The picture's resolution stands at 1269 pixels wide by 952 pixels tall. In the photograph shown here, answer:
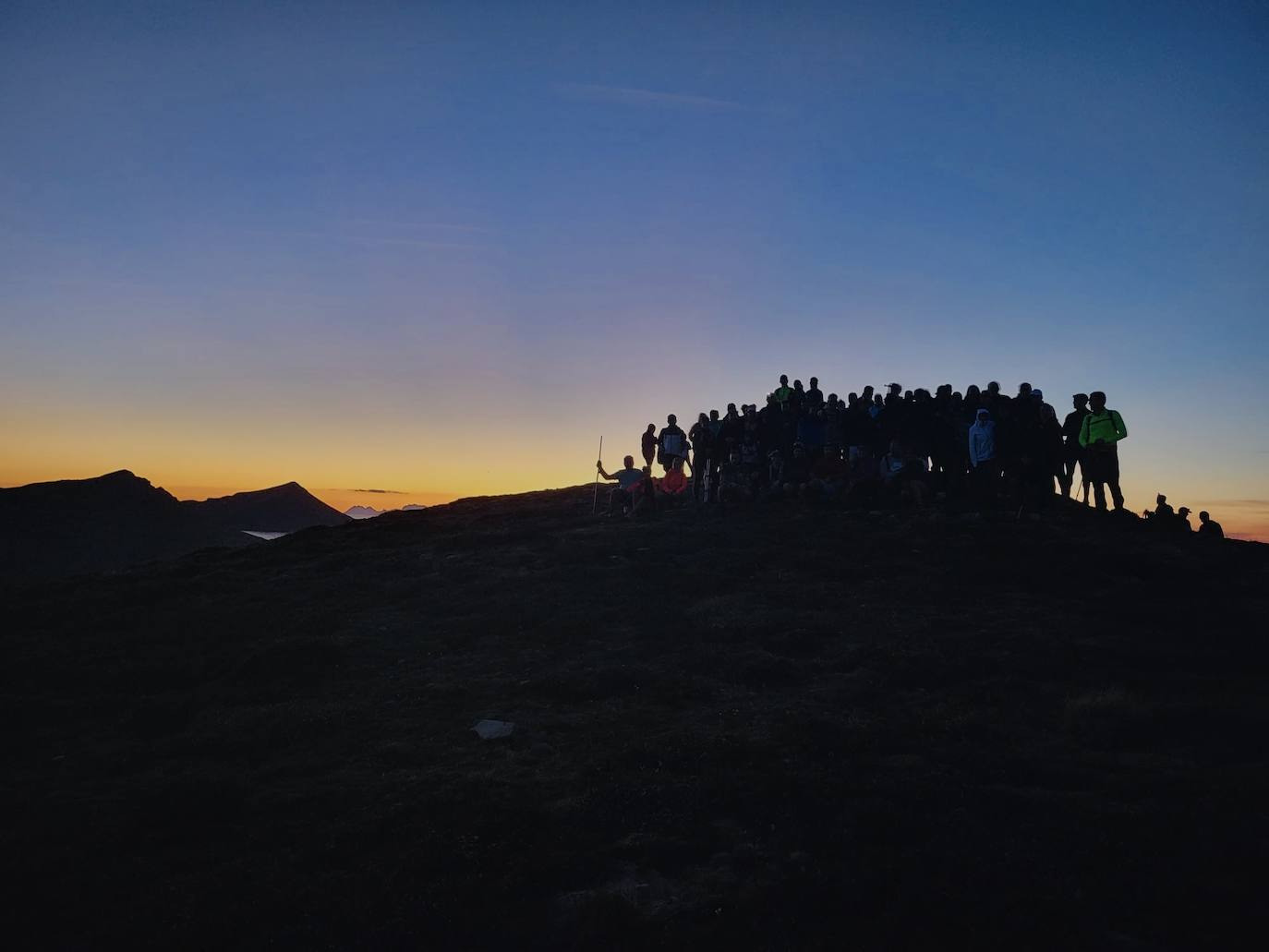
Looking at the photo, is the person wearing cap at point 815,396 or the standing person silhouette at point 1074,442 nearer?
the standing person silhouette at point 1074,442

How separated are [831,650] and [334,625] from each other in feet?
36.8

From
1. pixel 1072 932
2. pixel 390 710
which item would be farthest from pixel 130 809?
pixel 1072 932

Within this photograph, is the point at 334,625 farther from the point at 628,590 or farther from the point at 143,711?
the point at 628,590

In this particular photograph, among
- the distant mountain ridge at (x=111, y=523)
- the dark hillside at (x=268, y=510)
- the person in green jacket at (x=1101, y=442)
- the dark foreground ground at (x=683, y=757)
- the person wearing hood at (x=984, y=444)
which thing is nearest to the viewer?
the dark foreground ground at (x=683, y=757)

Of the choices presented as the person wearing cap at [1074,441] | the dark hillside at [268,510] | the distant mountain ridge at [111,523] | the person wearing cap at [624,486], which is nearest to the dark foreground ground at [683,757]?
the person wearing cap at [1074,441]

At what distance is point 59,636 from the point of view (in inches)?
770

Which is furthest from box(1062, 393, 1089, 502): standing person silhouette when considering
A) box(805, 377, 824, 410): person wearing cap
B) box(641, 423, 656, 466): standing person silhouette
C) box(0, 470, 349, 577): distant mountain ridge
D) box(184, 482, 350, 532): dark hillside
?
box(184, 482, 350, 532): dark hillside

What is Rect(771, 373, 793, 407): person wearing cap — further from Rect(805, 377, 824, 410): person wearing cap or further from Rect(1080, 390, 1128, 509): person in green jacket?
Rect(1080, 390, 1128, 509): person in green jacket

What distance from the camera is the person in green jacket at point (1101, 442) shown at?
19.6m

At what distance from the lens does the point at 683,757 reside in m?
9.75

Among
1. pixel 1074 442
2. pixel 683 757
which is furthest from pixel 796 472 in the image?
pixel 683 757

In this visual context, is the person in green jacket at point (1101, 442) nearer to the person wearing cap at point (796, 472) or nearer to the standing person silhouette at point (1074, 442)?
the standing person silhouette at point (1074, 442)

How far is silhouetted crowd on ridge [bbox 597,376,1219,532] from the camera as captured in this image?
2097cm

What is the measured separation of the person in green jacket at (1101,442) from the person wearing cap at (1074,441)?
0.63 feet
